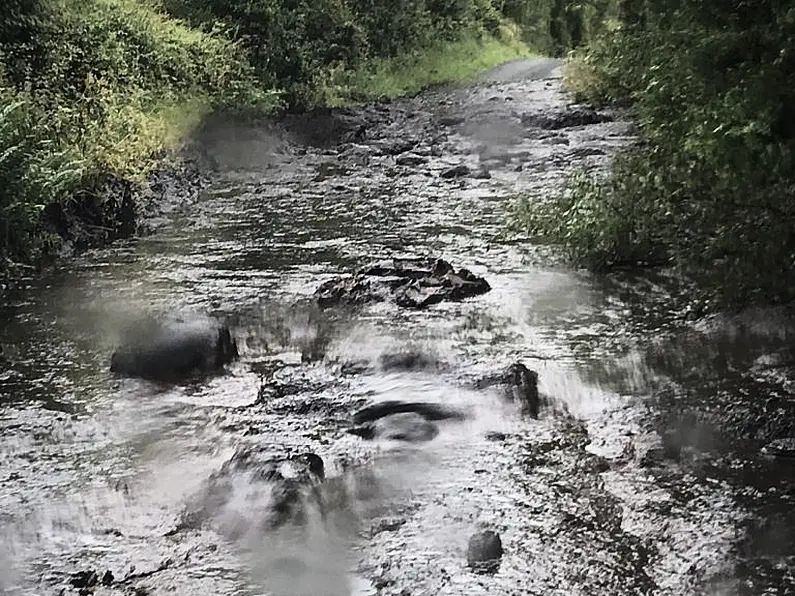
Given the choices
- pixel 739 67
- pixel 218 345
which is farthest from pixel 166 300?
pixel 739 67

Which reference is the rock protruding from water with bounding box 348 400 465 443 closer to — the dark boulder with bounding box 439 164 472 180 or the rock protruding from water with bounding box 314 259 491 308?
the rock protruding from water with bounding box 314 259 491 308

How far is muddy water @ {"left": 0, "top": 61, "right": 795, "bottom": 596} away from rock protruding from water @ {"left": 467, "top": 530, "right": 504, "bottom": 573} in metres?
0.08

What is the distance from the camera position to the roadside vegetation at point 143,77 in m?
14.6

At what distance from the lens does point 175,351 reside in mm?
11398

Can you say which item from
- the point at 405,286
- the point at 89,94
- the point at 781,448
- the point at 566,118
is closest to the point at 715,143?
the point at 781,448

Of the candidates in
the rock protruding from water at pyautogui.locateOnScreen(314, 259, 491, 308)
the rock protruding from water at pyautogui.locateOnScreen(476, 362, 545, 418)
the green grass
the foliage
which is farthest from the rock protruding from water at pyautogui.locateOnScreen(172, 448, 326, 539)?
the green grass

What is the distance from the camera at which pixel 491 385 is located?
10602 mm

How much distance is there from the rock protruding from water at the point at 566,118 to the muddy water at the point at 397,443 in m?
10.3

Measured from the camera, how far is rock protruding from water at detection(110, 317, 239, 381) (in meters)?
11.2

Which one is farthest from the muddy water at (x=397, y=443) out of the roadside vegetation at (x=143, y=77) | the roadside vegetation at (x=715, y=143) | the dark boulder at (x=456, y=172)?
the dark boulder at (x=456, y=172)

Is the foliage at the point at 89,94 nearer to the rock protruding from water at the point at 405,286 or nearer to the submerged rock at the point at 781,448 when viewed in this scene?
the rock protruding from water at the point at 405,286

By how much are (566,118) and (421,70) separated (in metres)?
14.9

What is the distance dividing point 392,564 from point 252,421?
297 centimetres

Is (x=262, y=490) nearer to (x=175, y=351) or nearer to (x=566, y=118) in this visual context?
(x=175, y=351)
